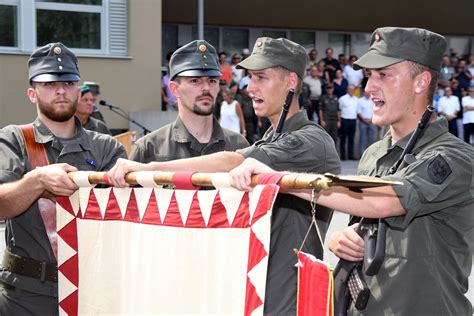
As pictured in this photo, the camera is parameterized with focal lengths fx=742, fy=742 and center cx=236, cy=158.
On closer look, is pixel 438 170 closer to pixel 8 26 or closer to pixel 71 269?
pixel 71 269

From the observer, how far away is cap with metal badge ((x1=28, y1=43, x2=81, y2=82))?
4.07 metres

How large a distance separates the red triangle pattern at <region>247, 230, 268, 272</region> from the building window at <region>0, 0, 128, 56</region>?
13392 mm

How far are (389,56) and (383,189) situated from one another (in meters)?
0.63

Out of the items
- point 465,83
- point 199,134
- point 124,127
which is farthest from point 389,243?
point 465,83

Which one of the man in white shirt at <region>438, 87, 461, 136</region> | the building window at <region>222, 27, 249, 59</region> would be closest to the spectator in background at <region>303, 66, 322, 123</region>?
the man in white shirt at <region>438, 87, 461, 136</region>

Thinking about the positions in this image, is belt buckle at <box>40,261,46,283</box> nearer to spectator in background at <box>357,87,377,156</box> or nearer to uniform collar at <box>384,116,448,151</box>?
uniform collar at <box>384,116,448,151</box>

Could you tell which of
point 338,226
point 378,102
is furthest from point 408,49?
point 338,226

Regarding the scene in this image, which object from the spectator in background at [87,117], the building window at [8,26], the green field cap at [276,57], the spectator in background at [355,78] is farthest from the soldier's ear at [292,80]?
the spectator in background at [355,78]

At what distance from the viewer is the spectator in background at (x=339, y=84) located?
1809cm

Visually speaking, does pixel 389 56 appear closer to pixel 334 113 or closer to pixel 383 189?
pixel 383 189

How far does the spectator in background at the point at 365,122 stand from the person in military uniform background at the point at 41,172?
14.3 meters

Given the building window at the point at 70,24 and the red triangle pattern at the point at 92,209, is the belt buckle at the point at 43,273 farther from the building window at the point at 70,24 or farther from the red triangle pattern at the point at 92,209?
the building window at the point at 70,24

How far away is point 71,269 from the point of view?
364 cm

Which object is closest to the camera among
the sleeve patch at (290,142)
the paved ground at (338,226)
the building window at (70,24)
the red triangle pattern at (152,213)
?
the red triangle pattern at (152,213)
